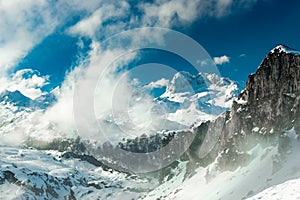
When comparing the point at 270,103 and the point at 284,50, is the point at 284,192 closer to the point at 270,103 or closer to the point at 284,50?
the point at 270,103

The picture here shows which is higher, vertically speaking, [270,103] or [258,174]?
[270,103]

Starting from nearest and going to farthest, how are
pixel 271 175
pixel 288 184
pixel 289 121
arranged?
pixel 288 184 → pixel 271 175 → pixel 289 121

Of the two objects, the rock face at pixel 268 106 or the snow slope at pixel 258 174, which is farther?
the rock face at pixel 268 106

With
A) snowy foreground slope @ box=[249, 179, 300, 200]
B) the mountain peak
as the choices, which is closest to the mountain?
the mountain peak

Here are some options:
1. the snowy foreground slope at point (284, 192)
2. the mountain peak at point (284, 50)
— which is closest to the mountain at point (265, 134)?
the mountain peak at point (284, 50)

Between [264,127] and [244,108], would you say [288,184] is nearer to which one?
[264,127]

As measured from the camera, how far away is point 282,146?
14688cm

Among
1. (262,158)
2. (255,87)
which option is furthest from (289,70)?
(262,158)

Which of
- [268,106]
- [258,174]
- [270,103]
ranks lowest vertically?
[258,174]

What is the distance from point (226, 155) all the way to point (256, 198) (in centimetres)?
17016

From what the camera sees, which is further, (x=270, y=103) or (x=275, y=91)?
(x=270, y=103)

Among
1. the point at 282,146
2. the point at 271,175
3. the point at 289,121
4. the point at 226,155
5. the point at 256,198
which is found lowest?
the point at 256,198

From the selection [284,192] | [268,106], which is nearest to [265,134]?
[268,106]

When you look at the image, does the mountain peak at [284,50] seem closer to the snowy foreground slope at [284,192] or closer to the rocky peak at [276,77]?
the rocky peak at [276,77]
